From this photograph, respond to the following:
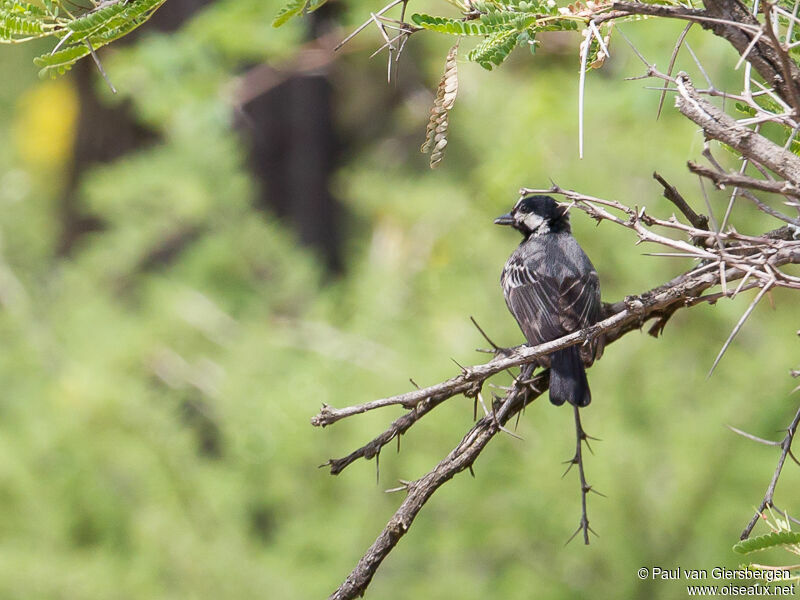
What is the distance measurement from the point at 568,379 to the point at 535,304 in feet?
3.40

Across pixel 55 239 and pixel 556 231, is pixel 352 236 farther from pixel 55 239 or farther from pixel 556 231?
pixel 556 231

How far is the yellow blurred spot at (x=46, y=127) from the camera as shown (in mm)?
13469

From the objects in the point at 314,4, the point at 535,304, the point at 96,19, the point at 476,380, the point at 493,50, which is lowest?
the point at 535,304

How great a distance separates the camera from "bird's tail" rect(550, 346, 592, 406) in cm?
270

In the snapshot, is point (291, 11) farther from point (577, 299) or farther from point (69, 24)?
point (577, 299)

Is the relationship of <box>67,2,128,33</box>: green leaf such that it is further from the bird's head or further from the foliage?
the bird's head

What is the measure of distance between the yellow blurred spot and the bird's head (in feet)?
34.0

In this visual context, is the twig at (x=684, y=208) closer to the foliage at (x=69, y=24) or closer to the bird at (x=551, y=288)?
the bird at (x=551, y=288)

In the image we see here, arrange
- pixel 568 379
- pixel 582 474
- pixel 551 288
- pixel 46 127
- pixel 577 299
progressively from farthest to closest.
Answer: pixel 46 127, pixel 551 288, pixel 577 299, pixel 568 379, pixel 582 474

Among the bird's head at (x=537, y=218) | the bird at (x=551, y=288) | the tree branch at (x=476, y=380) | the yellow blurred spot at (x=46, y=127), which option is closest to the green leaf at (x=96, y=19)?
the tree branch at (x=476, y=380)

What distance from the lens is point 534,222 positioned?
14.4ft

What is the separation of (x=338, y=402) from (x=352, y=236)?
21.0 ft

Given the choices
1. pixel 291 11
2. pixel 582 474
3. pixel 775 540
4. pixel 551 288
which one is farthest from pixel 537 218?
pixel 775 540

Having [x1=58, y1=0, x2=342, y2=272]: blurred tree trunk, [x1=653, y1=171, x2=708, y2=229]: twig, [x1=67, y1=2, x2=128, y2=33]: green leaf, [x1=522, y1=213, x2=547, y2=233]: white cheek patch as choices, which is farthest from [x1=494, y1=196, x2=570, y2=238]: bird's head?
[x1=58, y1=0, x2=342, y2=272]: blurred tree trunk
